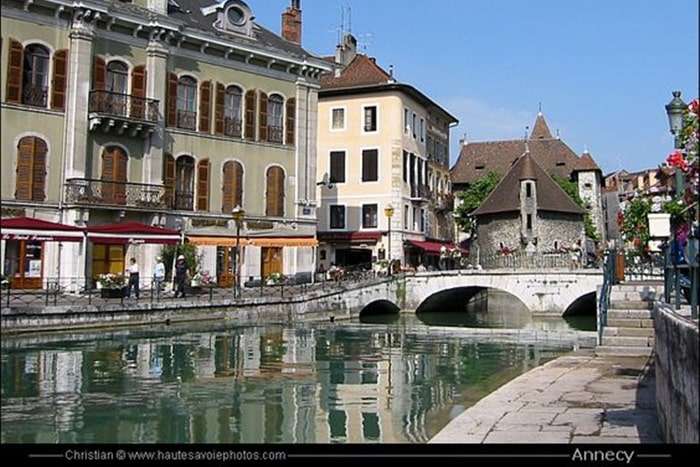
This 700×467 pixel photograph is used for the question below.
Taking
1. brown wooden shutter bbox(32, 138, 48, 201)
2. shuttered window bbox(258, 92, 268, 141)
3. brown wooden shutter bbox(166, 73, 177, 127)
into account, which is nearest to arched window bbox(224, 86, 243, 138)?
shuttered window bbox(258, 92, 268, 141)

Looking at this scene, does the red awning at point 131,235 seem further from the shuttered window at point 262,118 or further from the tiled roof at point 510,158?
the tiled roof at point 510,158

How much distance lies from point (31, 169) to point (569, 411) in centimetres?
2147

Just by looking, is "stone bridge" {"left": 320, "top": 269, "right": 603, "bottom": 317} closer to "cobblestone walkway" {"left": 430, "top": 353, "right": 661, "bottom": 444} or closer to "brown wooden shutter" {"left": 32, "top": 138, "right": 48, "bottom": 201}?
"brown wooden shutter" {"left": 32, "top": 138, "right": 48, "bottom": 201}

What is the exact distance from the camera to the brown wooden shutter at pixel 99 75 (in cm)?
2670

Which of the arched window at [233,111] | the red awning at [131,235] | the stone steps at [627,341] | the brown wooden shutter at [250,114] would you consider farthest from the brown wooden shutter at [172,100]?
the stone steps at [627,341]

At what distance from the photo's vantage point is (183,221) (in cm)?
2966

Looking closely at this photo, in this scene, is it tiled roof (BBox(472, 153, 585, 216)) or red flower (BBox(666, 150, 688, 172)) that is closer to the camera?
red flower (BBox(666, 150, 688, 172))

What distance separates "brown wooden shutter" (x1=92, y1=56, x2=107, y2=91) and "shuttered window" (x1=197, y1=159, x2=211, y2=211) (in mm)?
5055

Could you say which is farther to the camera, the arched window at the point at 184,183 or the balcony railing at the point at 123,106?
the arched window at the point at 184,183

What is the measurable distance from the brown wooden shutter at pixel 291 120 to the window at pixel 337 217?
32.5ft

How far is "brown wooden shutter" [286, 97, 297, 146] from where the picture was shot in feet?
110

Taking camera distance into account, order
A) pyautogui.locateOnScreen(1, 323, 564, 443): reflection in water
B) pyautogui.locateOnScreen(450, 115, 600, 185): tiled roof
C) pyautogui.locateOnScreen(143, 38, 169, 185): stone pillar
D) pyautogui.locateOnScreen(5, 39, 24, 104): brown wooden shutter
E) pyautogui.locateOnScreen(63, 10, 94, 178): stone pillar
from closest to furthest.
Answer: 1. pyautogui.locateOnScreen(1, 323, 564, 443): reflection in water
2. pyautogui.locateOnScreen(5, 39, 24, 104): brown wooden shutter
3. pyautogui.locateOnScreen(63, 10, 94, 178): stone pillar
4. pyautogui.locateOnScreen(143, 38, 169, 185): stone pillar
5. pyautogui.locateOnScreen(450, 115, 600, 185): tiled roof

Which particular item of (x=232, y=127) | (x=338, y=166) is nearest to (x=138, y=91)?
(x=232, y=127)

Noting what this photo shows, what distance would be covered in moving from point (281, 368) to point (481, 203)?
A: 131 feet
